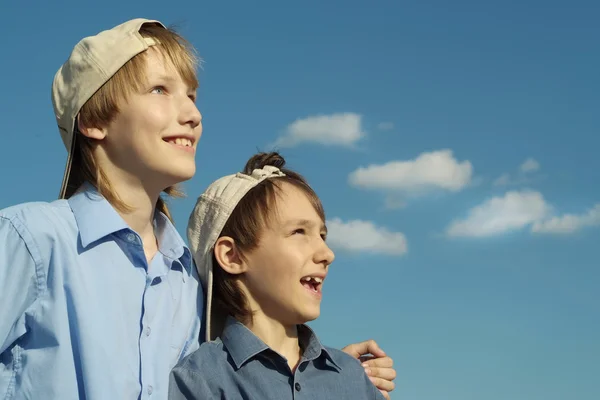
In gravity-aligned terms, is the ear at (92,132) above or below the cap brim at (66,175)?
above

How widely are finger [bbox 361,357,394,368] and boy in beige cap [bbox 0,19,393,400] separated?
103mm

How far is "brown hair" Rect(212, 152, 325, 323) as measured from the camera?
155 inches

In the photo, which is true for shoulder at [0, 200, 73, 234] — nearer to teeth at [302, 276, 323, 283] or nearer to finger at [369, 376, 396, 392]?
teeth at [302, 276, 323, 283]

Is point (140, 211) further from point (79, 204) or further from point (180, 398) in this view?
point (180, 398)

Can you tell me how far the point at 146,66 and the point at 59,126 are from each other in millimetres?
644

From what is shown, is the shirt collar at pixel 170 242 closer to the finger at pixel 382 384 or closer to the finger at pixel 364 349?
the finger at pixel 364 349

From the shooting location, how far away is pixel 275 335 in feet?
12.8

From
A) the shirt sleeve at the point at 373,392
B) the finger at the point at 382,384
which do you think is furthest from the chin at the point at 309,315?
the finger at the point at 382,384

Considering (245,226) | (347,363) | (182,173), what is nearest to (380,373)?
(347,363)

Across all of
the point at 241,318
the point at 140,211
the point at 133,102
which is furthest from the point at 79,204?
the point at 241,318

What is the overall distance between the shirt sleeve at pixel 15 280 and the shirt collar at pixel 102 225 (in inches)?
10.5

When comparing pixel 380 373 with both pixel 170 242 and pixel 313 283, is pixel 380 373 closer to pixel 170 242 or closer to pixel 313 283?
pixel 313 283

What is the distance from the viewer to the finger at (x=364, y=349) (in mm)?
4383

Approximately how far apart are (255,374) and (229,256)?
673mm
